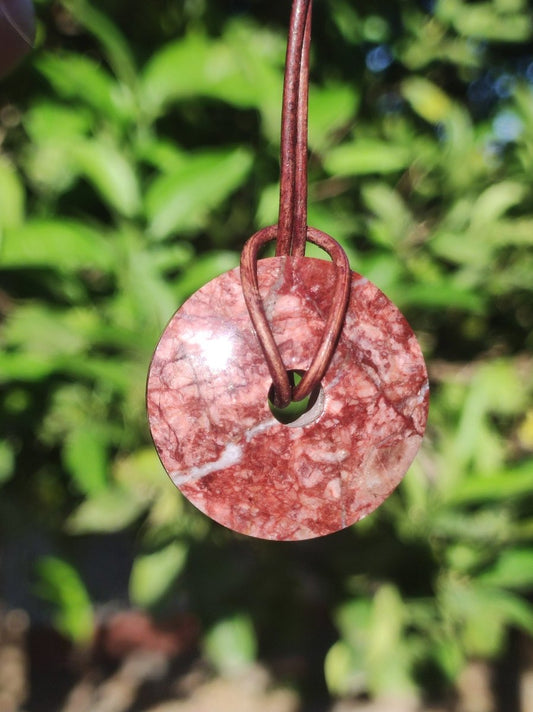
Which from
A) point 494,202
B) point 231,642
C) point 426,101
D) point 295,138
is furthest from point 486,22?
point 231,642

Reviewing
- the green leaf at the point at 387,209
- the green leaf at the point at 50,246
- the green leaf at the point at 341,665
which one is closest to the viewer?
the green leaf at the point at 50,246

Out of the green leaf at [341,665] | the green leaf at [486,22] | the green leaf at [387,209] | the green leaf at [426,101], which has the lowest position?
the green leaf at [341,665]

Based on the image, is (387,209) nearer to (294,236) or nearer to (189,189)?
(189,189)

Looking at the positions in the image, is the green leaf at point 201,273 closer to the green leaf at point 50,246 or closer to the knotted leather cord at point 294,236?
the green leaf at point 50,246

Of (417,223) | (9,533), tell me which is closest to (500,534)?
(417,223)

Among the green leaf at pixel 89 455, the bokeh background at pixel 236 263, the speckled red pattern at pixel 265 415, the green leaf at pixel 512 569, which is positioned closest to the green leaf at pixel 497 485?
the bokeh background at pixel 236 263

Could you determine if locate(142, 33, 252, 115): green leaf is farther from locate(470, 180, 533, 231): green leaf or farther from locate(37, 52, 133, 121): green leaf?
locate(470, 180, 533, 231): green leaf
